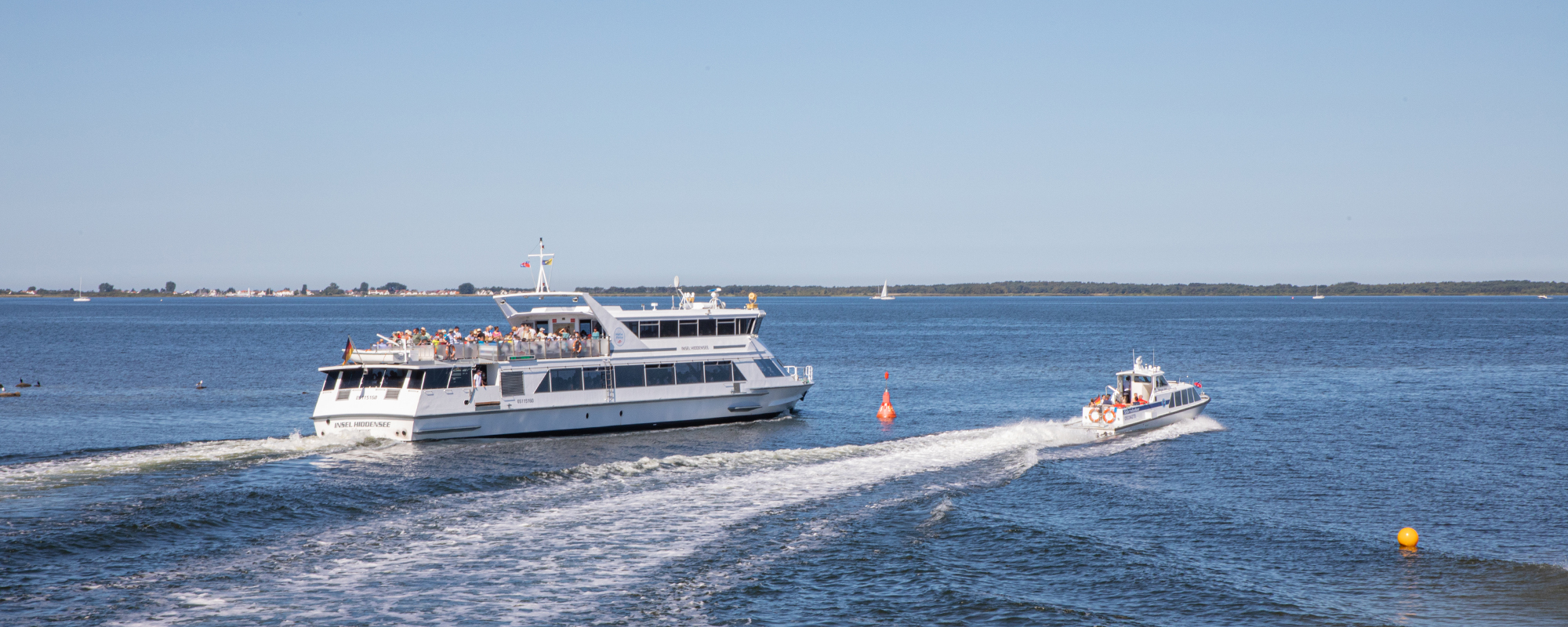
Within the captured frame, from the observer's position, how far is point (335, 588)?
59.9 ft

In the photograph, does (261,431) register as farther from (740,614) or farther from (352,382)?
(740,614)

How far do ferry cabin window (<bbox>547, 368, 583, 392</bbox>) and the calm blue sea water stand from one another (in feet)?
6.31

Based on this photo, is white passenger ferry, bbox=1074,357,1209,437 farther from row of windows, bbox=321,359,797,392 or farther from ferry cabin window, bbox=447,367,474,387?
ferry cabin window, bbox=447,367,474,387

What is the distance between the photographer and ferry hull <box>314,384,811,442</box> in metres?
35.5

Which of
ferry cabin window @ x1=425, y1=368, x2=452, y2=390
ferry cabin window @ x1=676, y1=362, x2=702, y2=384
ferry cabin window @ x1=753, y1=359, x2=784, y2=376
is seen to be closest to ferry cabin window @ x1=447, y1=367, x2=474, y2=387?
ferry cabin window @ x1=425, y1=368, x2=452, y2=390

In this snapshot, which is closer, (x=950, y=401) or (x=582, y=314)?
(x=582, y=314)

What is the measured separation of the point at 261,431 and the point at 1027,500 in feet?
91.2

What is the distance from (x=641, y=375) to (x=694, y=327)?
361 cm

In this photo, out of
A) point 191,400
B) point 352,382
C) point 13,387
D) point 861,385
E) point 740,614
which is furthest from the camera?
point 861,385

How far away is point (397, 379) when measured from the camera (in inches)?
1428

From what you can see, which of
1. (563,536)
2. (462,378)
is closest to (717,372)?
(462,378)

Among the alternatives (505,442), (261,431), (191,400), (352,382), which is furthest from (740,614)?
(191,400)

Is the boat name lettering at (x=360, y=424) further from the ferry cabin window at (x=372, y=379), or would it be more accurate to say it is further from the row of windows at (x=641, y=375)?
the row of windows at (x=641, y=375)

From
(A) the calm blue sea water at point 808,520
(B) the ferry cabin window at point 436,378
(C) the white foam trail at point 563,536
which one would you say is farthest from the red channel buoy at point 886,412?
(B) the ferry cabin window at point 436,378
